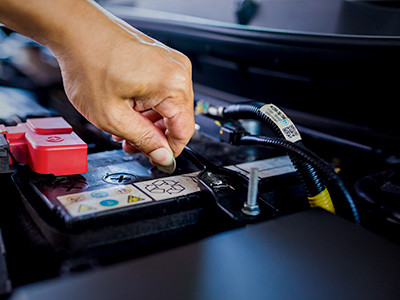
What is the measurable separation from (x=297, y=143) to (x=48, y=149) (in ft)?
1.40

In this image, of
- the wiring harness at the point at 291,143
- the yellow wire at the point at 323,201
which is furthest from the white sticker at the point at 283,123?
the yellow wire at the point at 323,201

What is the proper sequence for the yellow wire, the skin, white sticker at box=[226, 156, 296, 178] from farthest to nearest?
white sticker at box=[226, 156, 296, 178]
the yellow wire
the skin

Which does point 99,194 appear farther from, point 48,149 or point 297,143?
point 297,143

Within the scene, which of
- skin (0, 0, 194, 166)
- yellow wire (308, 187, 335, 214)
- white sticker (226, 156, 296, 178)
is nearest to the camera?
skin (0, 0, 194, 166)

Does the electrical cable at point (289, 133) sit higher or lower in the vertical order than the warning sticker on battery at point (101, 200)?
higher

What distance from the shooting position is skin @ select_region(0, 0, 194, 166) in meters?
0.47

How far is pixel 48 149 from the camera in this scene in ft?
1.92

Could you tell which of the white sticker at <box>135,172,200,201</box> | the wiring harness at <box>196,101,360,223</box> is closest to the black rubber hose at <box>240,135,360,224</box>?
the wiring harness at <box>196,101,360,223</box>

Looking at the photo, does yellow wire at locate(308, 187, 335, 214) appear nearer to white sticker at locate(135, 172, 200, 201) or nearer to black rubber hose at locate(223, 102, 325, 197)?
black rubber hose at locate(223, 102, 325, 197)

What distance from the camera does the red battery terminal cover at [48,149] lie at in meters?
0.59

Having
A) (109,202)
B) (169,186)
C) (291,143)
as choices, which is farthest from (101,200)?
(291,143)

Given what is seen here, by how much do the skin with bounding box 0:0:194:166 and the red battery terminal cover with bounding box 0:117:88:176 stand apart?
0.23ft

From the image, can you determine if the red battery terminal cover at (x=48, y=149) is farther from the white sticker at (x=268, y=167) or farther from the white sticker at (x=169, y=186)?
the white sticker at (x=268, y=167)

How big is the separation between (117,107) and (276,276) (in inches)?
13.9
